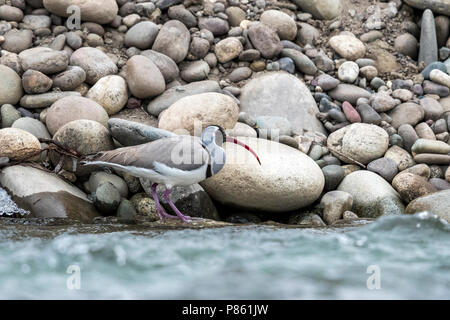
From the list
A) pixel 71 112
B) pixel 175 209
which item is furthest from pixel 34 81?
pixel 175 209

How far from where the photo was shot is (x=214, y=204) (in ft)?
20.1

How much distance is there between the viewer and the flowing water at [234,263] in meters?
3.19

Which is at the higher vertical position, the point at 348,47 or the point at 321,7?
the point at 321,7

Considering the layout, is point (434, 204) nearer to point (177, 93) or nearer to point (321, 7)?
point (177, 93)

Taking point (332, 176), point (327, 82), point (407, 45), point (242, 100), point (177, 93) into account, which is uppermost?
point (407, 45)

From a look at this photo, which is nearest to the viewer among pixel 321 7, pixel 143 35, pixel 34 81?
A: pixel 34 81

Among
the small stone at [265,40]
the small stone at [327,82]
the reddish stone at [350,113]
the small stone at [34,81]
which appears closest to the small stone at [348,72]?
the small stone at [327,82]

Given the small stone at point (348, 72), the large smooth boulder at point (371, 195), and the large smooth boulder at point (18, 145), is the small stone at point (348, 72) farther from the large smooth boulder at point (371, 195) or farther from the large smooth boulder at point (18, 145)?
the large smooth boulder at point (18, 145)

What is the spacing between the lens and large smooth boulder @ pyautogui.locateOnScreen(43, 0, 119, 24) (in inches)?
301

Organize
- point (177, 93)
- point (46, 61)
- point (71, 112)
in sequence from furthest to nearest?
point (177, 93) < point (46, 61) < point (71, 112)

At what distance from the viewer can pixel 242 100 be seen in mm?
7574

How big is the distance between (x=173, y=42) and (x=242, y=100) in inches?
48.4
